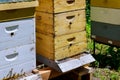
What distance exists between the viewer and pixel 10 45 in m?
3.24

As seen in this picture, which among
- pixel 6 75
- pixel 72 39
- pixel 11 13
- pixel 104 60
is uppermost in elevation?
pixel 11 13

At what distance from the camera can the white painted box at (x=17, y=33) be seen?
3.17m

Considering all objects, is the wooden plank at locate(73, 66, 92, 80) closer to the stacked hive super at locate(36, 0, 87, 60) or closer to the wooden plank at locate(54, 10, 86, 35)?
the stacked hive super at locate(36, 0, 87, 60)

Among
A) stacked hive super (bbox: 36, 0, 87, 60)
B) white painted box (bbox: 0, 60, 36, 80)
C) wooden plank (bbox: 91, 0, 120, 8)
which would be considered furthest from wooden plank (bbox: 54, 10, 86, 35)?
wooden plank (bbox: 91, 0, 120, 8)

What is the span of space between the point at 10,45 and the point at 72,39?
90 centimetres

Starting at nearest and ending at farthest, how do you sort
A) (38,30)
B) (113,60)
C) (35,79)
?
1. (35,79)
2. (38,30)
3. (113,60)

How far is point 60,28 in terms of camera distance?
3.61 m

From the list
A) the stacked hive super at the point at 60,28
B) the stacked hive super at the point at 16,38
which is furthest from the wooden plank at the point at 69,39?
the stacked hive super at the point at 16,38

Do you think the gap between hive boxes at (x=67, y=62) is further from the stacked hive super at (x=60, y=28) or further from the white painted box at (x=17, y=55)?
the white painted box at (x=17, y=55)

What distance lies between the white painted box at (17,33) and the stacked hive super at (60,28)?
A: 249 mm

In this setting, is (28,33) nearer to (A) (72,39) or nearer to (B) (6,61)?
(B) (6,61)

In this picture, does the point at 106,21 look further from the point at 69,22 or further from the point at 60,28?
the point at 60,28

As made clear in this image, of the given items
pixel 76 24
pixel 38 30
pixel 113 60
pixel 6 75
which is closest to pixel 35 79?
pixel 6 75

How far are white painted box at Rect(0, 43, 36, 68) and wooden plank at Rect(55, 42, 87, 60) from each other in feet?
1.09
